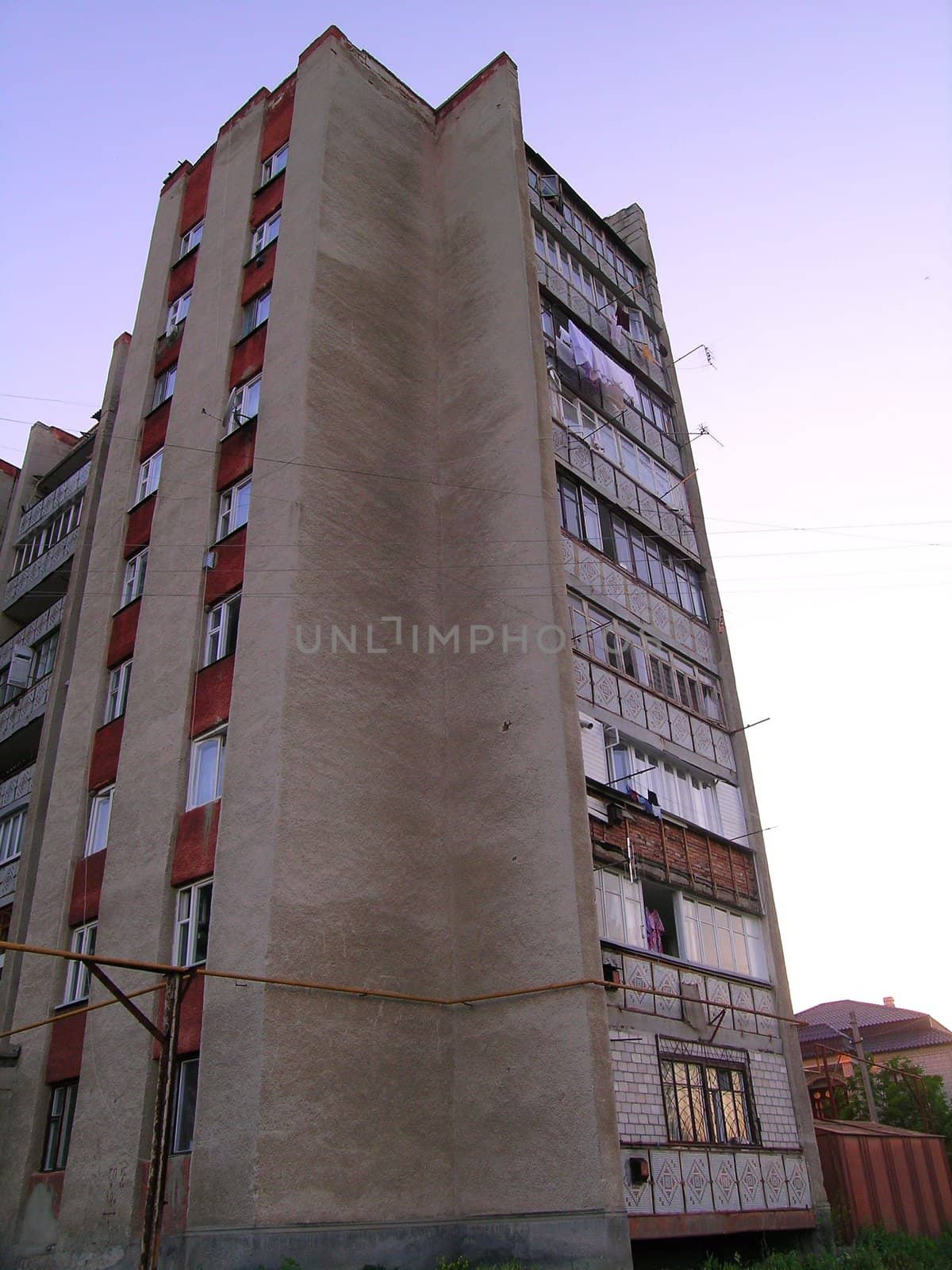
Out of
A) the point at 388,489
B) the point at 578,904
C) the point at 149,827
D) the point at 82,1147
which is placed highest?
the point at 388,489

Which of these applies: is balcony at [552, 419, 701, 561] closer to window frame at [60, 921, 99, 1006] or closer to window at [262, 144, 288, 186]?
window at [262, 144, 288, 186]

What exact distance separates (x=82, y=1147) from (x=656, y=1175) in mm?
8996

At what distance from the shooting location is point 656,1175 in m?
16.0

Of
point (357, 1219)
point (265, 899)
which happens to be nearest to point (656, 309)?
point (265, 899)

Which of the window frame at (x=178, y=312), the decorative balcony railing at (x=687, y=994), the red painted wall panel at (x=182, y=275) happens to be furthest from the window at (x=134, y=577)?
the decorative balcony railing at (x=687, y=994)

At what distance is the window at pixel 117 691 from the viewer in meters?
21.5

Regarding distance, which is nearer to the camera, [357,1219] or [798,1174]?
[357,1219]

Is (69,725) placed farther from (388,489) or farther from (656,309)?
(656,309)

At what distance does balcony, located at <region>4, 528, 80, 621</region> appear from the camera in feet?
91.1

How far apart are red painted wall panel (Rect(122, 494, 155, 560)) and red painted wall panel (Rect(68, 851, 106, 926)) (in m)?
7.19

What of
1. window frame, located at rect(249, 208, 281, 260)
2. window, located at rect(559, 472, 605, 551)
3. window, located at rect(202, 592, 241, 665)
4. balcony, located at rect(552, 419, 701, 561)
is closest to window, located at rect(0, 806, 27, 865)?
window, located at rect(202, 592, 241, 665)

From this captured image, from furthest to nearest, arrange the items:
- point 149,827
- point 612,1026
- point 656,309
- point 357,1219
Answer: point 656,309 → point 149,827 → point 612,1026 → point 357,1219

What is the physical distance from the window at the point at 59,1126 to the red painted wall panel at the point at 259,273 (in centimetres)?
1576

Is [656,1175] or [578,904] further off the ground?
[578,904]
